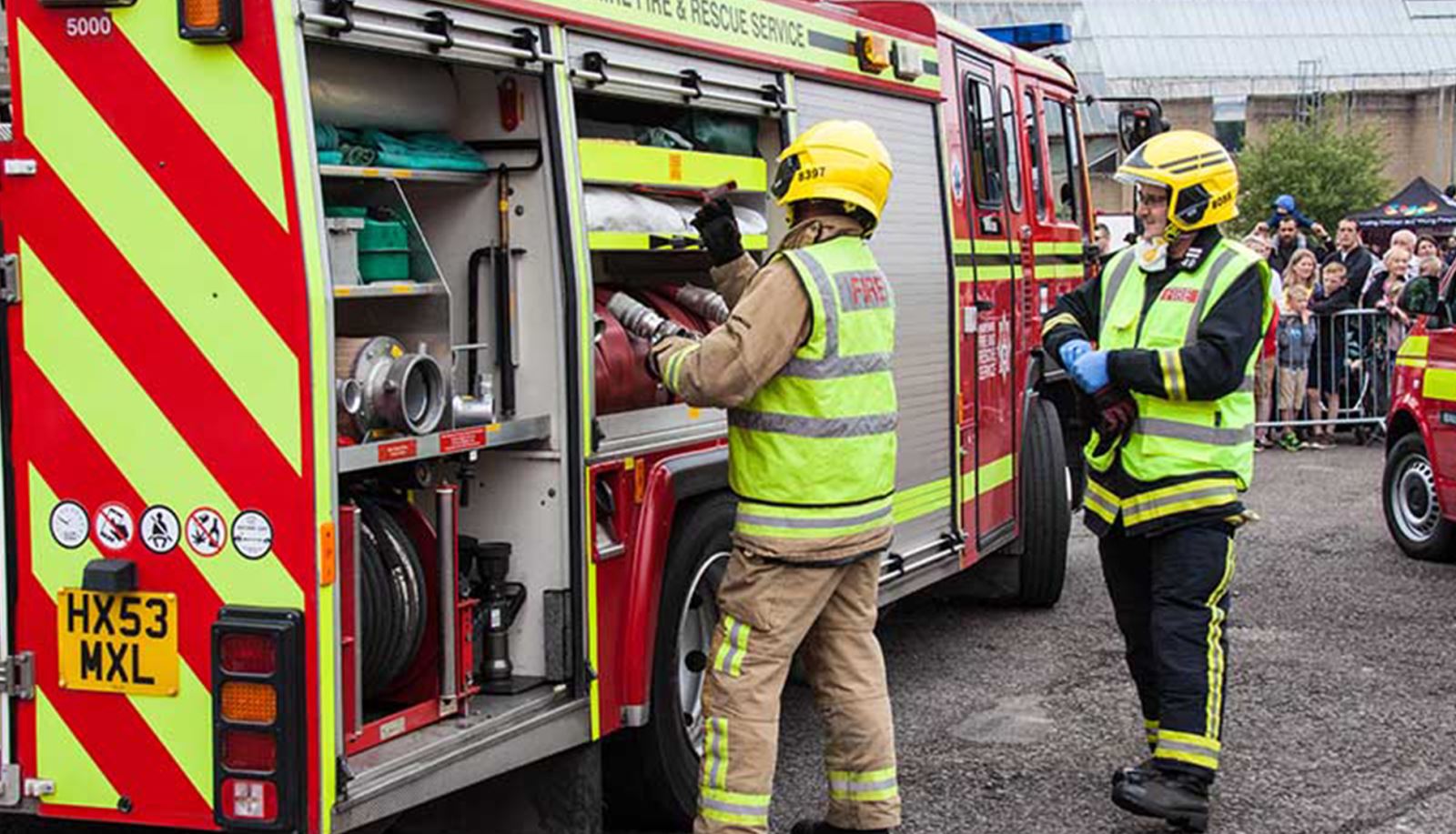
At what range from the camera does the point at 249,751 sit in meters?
3.86

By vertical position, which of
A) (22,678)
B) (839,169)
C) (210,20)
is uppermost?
(210,20)

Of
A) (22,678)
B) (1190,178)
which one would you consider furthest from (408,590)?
(1190,178)

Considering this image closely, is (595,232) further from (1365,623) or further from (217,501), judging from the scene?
(1365,623)

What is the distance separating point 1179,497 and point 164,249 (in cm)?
318

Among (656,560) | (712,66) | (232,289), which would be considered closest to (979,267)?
(712,66)

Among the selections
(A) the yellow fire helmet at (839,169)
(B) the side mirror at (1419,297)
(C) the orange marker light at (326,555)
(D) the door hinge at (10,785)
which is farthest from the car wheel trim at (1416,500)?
(D) the door hinge at (10,785)

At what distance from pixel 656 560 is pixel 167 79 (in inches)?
75.5

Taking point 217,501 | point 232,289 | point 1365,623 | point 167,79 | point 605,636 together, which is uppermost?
point 167,79

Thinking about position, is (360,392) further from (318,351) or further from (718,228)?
(718,228)

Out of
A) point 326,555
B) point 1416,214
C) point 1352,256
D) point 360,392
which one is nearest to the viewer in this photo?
point 326,555

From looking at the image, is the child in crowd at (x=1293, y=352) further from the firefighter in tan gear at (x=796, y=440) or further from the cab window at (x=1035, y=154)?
the firefighter in tan gear at (x=796, y=440)

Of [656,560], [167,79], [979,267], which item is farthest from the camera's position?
[979,267]

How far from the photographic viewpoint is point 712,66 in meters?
5.50

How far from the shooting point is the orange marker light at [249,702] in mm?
3830
